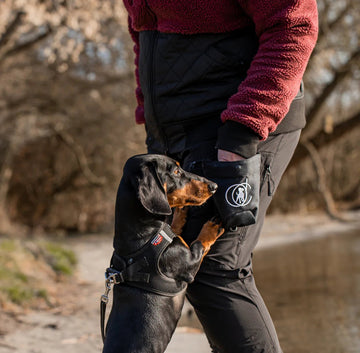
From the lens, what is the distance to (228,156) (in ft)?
6.11

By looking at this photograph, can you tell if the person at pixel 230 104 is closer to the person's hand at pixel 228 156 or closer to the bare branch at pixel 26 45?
the person's hand at pixel 228 156

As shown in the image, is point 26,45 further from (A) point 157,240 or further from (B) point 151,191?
(A) point 157,240

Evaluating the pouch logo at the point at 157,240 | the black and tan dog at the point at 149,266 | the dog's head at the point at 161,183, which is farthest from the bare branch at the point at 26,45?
the pouch logo at the point at 157,240

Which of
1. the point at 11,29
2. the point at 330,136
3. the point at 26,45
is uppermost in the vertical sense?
the point at 11,29

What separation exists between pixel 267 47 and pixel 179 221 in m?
0.78

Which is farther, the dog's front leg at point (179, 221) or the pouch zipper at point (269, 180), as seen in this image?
the dog's front leg at point (179, 221)

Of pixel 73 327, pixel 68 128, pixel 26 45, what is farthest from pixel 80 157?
pixel 73 327

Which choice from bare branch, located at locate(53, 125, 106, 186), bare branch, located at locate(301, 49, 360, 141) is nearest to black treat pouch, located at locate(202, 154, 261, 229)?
bare branch, located at locate(301, 49, 360, 141)

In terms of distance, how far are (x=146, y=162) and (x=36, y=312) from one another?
2796mm

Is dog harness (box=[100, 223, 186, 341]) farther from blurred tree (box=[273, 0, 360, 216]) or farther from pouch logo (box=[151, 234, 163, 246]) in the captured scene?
blurred tree (box=[273, 0, 360, 216])

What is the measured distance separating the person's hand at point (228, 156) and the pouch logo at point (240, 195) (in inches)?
3.5

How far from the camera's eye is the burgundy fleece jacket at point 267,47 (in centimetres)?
178

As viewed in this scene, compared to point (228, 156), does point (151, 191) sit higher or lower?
lower

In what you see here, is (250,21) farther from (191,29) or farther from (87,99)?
(87,99)
